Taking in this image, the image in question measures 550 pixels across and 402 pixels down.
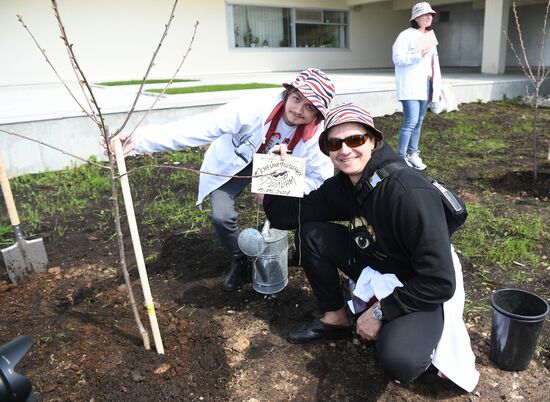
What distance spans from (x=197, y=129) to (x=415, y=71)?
324 centimetres

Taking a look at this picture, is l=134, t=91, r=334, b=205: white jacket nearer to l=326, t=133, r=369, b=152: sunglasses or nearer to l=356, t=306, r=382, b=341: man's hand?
l=326, t=133, r=369, b=152: sunglasses

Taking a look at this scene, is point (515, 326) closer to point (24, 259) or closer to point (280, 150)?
point (280, 150)

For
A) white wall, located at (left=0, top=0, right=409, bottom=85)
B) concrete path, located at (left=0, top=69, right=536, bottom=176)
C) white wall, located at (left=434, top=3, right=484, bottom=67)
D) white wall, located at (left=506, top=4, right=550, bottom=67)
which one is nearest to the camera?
concrete path, located at (left=0, top=69, right=536, bottom=176)

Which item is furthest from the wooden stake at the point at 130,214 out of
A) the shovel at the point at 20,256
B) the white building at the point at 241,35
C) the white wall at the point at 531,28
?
the white wall at the point at 531,28

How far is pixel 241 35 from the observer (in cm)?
1430

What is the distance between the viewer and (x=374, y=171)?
2.00 metres

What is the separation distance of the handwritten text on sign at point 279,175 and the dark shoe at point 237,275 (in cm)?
76

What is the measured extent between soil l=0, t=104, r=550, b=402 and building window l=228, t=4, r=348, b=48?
476 inches

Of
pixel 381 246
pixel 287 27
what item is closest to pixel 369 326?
pixel 381 246

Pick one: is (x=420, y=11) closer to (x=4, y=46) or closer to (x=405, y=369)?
(x=405, y=369)

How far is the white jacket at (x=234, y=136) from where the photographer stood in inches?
102

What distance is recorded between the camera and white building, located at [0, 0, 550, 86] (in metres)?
11.2

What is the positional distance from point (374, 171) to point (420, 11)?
3.55 metres

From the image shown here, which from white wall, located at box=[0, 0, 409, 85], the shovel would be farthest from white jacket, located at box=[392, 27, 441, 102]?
white wall, located at box=[0, 0, 409, 85]
